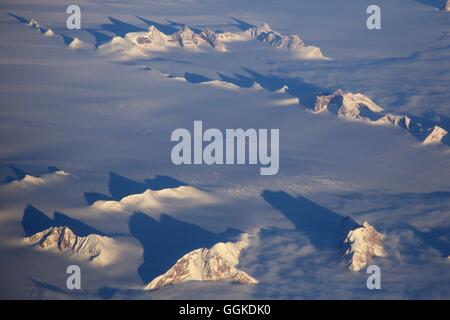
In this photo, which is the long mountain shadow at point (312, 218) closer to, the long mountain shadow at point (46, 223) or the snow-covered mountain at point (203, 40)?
the long mountain shadow at point (46, 223)

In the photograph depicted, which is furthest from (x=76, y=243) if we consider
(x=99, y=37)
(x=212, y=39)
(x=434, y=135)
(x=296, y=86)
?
(x=212, y=39)

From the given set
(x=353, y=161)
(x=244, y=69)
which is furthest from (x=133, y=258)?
(x=244, y=69)

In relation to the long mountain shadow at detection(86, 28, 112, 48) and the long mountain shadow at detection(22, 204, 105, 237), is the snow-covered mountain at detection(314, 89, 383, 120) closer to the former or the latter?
the long mountain shadow at detection(22, 204, 105, 237)
